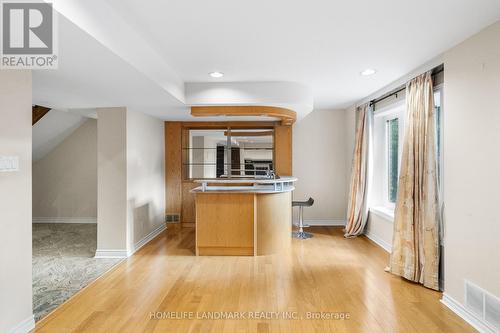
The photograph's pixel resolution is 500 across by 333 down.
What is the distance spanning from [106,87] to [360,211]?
166 inches

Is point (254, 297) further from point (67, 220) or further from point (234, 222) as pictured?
point (67, 220)

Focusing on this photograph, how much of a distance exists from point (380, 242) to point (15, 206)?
179 inches

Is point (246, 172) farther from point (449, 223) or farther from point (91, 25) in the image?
point (91, 25)

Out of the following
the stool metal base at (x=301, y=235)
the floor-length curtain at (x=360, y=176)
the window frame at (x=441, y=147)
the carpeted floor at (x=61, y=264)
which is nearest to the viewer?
the carpeted floor at (x=61, y=264)

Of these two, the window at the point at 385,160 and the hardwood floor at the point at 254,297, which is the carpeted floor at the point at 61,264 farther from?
the window at the point at 385,160

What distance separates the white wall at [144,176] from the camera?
173 inches

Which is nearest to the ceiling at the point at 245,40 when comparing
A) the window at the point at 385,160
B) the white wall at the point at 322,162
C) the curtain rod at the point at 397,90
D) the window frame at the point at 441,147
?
the curtain rod at the point at 397,90

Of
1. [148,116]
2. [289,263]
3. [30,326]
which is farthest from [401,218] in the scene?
[148,116]

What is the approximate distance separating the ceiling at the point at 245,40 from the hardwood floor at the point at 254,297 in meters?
2.11

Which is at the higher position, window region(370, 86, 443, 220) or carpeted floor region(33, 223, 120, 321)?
window region(370, 86, 443, 220)

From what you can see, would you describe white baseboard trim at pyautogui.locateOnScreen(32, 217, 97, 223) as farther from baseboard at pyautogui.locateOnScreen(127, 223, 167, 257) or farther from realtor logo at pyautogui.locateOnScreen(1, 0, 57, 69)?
realtor logo at pyautogui.locateOnScreen(1, 0, 57, 69)

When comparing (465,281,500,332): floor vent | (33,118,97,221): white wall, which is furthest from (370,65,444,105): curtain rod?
(33,118,97,221): white wall

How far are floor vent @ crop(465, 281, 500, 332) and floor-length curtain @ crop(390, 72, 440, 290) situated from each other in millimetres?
535

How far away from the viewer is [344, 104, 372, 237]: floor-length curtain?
16.1 feet
